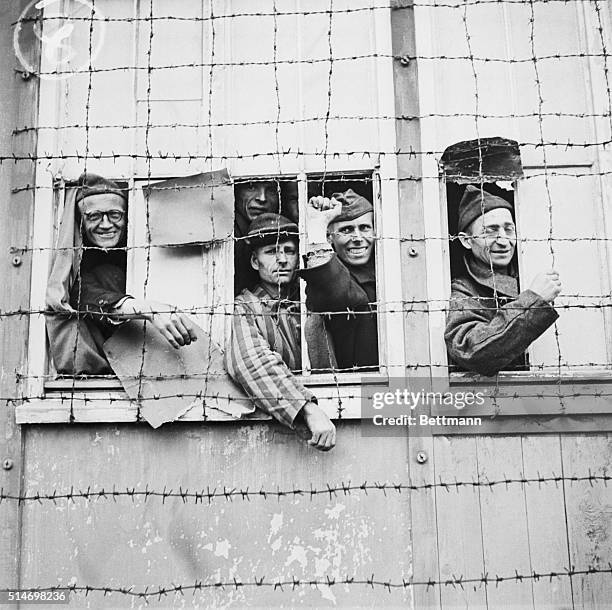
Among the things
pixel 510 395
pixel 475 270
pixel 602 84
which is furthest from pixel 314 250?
pixel 602 84

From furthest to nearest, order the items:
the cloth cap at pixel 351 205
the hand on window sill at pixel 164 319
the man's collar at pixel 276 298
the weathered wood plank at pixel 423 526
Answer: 1. the cloth cap at pixel 351 205
2. the man's collar at pixel 276 298
3. the hand on window sill at pixel 164 319
4. the weathered wood plank at pixel 423 526

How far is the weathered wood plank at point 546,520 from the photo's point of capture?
4898mm

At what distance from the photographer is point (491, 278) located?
17.2 feet

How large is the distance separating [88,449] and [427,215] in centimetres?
216

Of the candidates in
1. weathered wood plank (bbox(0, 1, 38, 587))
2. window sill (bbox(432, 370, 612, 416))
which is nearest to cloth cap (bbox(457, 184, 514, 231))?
window sill (bbox(432, 370, 612, 416))

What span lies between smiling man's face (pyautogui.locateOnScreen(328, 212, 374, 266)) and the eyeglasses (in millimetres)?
1157

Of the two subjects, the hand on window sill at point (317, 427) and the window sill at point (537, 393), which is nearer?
the hand on window sill at point (317, 427)

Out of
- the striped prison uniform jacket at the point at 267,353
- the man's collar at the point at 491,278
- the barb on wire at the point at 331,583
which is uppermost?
the man's collar at the point at 491,278

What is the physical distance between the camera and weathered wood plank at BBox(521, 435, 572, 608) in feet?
16.1

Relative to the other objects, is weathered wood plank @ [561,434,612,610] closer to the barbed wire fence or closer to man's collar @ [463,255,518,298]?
the barbed wire fence

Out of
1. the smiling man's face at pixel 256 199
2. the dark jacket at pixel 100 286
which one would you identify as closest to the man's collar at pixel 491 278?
the smiling man's face at pixel 256 199

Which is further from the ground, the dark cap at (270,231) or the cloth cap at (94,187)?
the cloth cap at (94,187)

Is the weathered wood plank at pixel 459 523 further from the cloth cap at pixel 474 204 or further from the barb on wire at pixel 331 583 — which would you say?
the cloth cap at pixel 474 204

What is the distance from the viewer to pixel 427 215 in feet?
17.3
